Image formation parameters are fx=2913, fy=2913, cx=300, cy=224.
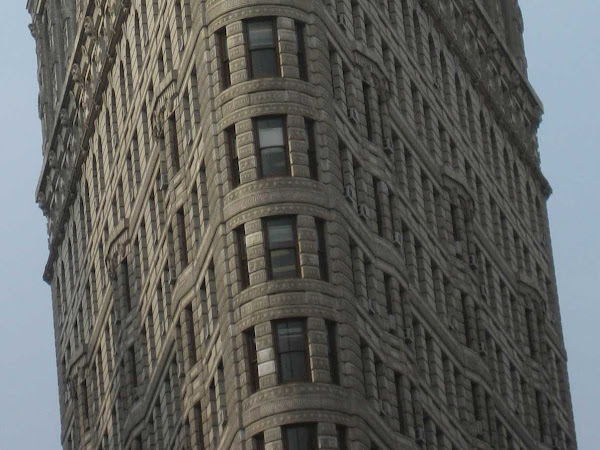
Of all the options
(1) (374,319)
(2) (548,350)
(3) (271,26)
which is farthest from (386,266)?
(2) (548,350)

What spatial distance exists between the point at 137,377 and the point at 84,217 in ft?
54.3

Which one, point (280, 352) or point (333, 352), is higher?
point (333, 352)

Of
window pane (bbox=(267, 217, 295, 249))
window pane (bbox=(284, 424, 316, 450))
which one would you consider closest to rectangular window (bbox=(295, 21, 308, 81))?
window pane (bbox=(267, 217, 295, 249))

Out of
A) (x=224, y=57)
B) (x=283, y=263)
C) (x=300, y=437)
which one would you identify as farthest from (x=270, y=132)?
(x=300, y=437)

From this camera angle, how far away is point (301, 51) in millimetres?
110688

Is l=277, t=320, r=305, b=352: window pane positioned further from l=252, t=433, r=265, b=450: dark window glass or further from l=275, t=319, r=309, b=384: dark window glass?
l=252, t=433, r=265, b=450: dark window glass

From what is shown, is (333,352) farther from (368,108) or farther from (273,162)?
(368,108)

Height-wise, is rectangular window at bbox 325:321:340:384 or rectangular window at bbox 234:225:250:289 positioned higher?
rectangular window at bbox 234:225:250:289

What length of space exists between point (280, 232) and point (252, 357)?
15.8ft

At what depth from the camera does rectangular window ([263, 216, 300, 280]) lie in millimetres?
106062

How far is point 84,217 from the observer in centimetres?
14050

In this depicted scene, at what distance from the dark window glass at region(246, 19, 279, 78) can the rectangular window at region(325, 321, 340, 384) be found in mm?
10215

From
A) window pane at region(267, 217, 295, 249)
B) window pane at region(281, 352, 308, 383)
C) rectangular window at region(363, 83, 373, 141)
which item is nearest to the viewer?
window pane at region(281, 352, 308, 383)

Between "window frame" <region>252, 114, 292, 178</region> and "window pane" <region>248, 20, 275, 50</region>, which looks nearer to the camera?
"window frame" <region>252, 114, 292, 178</region>
